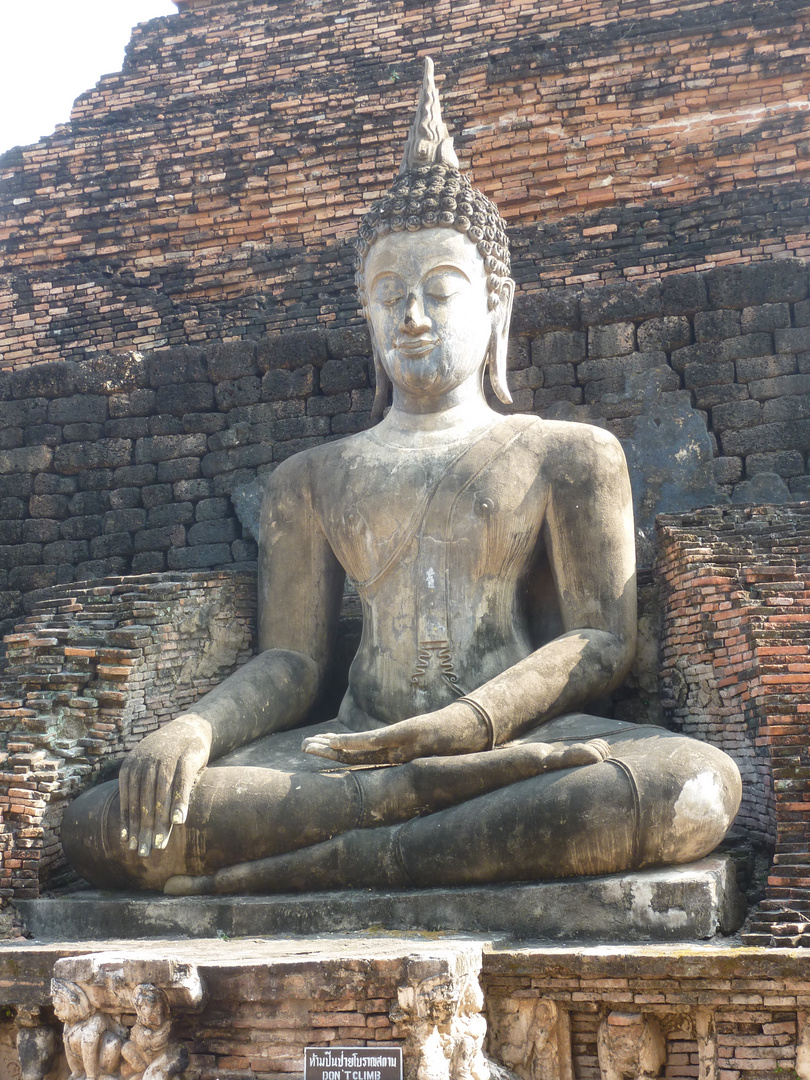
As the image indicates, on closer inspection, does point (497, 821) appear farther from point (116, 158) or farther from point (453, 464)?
point (116, 158)

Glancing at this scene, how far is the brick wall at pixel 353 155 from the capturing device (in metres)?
10.3

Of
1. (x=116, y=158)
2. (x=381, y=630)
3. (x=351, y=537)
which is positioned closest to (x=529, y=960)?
(x=381, y=630)

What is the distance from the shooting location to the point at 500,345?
7.00 metres

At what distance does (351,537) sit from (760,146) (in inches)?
220

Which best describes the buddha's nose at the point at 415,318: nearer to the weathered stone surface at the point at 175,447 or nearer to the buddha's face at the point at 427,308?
the buddha's face at the point at 427,308

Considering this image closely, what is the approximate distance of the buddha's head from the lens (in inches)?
259

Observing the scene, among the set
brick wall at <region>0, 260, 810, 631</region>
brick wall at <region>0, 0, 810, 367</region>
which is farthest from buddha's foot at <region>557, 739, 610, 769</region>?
brick wall at <region>0, 0, 810, 367</region>

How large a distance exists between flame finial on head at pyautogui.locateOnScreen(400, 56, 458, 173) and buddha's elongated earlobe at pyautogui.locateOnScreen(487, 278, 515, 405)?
2.28 feet

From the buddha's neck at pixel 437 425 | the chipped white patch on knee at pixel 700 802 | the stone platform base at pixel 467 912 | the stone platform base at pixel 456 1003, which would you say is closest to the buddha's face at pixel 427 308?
the buddha's neck at pixel 437 425

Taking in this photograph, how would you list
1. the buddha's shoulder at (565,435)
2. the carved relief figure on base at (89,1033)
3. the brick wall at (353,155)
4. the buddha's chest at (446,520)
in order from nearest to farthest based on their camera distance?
1. the carved relief figure on base at (89,1033)
2. the buddha's chest at (446,520)
3. the buddha's shoulder at (565,435)
4. the brick wall at (353,155)

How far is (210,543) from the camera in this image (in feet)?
27.9

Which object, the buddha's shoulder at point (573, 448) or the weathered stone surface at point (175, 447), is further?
the weathered stone surface at point (175, 447)

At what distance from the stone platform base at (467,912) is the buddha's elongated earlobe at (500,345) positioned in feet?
8.90

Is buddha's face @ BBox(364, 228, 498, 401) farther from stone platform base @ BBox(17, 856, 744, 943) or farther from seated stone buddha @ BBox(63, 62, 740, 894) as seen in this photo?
stone platform base @ BBox(17, 856, 744, 943)
